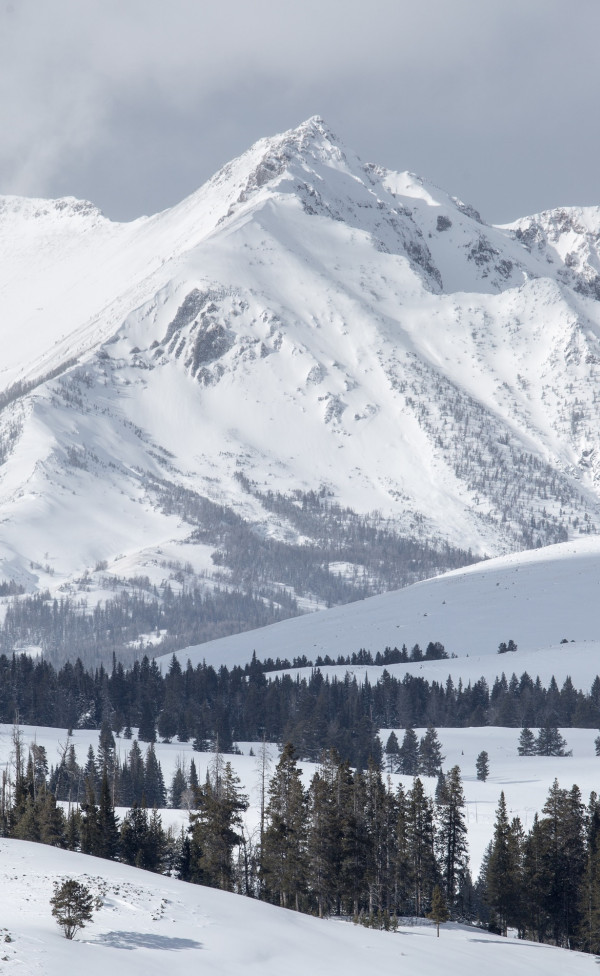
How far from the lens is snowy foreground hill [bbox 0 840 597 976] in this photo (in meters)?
38.4

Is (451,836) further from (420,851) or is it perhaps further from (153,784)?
(153,784)

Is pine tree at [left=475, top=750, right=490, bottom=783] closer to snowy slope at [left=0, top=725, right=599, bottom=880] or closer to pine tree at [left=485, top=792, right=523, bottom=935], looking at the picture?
snowy slope at [left=0, top=725, right=599, bottom=880]

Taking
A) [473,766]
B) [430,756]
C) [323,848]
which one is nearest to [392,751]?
[430,756]

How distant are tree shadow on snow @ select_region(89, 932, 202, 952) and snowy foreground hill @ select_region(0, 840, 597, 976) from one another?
5cm

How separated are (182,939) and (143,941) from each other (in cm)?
192

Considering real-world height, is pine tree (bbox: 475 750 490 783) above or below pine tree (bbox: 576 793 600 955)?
above

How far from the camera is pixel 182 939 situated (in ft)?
141

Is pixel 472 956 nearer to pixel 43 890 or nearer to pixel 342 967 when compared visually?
pixel 342 967

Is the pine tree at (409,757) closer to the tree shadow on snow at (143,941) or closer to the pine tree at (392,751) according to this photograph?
the pine tree at (392,751)

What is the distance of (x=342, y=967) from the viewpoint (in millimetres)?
43125

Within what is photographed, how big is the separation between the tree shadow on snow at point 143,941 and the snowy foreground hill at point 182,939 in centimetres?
5

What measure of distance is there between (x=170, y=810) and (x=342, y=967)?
218 ft

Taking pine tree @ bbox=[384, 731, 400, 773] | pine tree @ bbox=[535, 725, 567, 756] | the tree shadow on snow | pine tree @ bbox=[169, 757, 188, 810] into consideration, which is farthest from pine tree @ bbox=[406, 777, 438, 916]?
pine tree @ bbox=[535, 725, 567, 756]

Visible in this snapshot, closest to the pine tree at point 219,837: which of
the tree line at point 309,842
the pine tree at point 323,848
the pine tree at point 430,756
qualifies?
the tree line at point 309,842
